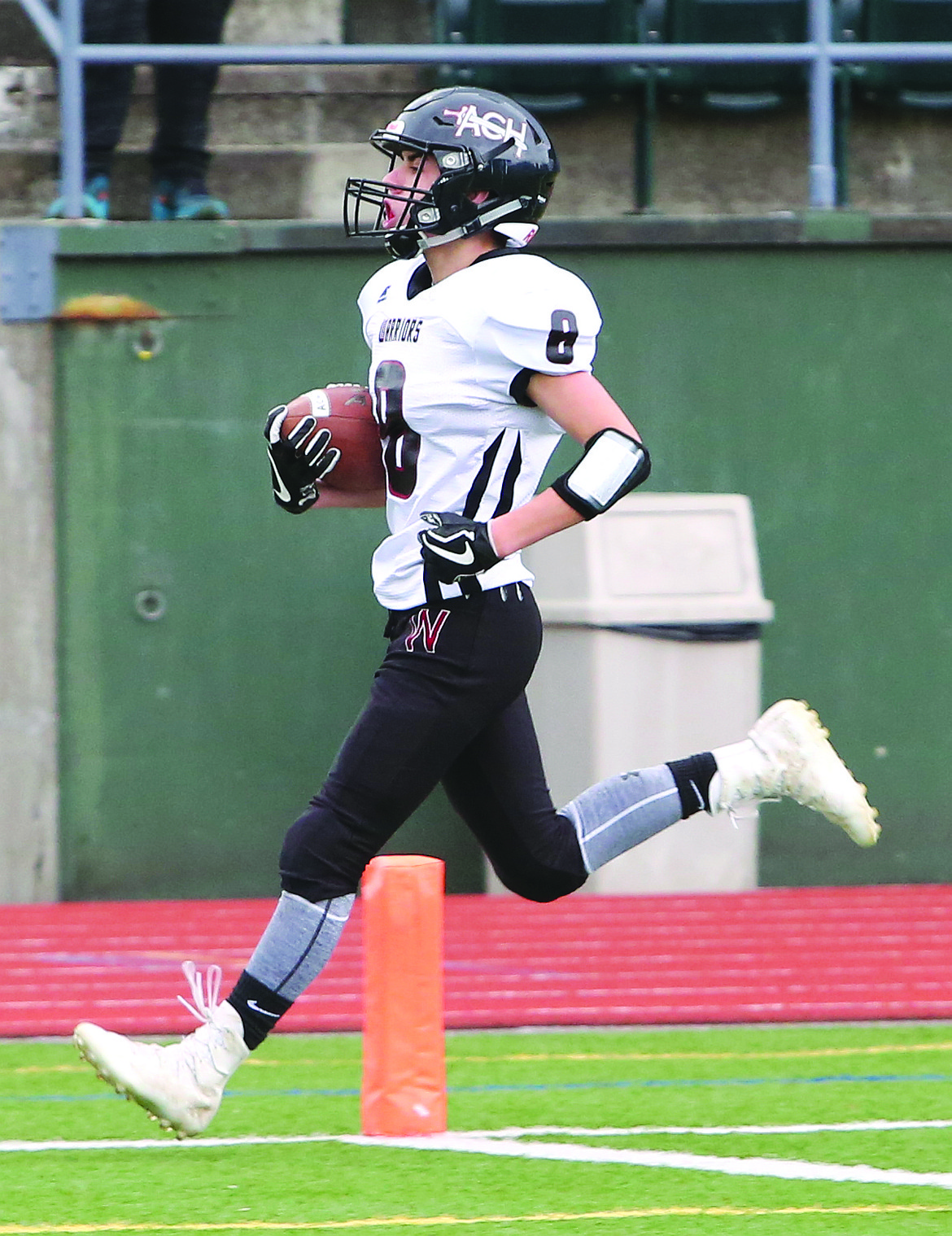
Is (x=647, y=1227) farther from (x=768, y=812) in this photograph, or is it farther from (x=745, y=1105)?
(x=768, y=812)

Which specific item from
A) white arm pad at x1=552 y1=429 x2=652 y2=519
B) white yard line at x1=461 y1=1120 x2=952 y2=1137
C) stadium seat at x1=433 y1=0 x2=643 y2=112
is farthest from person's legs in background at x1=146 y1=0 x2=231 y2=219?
white yard line at x1=461 y1=1120 x2=952 y2=1137

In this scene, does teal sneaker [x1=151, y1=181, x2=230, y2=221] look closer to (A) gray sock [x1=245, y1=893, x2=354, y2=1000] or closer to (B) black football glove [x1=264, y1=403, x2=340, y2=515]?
(B) black football glove [x1=264, y1=403, x2=340, y2=515]

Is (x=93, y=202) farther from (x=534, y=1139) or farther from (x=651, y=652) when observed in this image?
(x=534, y=1139)

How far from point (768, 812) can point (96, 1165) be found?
3.85 meters

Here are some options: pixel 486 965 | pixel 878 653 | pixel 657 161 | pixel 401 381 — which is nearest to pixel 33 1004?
pixel 486 965

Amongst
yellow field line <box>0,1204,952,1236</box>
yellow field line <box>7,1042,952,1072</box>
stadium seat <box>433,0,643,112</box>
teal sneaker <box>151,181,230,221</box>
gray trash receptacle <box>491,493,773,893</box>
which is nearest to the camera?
yellow field line <box>0,1204,952,1236</box>

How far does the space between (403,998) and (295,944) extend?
23 centimetres

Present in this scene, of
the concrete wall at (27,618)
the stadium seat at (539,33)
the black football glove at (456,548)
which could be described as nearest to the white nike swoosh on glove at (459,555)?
the black football glove at (456,548)

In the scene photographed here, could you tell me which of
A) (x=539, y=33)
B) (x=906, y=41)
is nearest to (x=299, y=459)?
(x=539, y=33)

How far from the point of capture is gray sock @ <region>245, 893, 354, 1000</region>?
152 inches

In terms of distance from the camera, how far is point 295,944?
3.87m

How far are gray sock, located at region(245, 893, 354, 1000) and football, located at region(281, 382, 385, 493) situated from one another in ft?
2.80

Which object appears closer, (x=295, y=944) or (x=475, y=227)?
(x=295, y=944)

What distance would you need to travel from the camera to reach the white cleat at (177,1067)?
12.2ft
